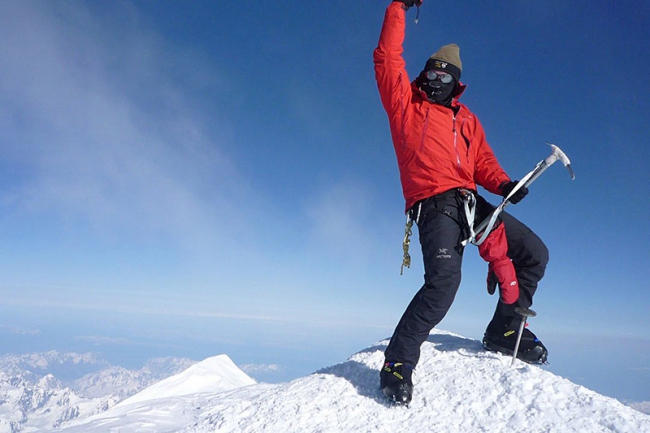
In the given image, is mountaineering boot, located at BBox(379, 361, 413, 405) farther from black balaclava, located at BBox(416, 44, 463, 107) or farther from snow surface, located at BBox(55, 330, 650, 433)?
black balaclava, located at BBox(416, 44, 463, 107)

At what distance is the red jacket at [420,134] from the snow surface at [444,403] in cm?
215

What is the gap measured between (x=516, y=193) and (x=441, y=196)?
903mm

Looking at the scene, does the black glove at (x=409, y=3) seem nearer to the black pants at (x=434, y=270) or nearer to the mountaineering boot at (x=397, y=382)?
the black pants at (x=434, y=270)

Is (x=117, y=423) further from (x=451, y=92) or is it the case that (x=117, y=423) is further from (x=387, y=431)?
(x=451, y=92)

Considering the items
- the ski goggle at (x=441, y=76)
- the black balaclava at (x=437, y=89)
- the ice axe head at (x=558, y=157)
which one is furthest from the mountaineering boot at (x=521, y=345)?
the ski goggle at (x=441, y=76)

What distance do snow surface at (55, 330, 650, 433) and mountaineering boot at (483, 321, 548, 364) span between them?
0.55ft

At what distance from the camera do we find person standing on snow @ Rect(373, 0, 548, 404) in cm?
418

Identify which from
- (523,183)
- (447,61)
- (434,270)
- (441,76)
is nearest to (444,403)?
(434,270)

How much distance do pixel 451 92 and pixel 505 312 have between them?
311cm

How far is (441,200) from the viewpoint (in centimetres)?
436

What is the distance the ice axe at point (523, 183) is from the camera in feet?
14.0

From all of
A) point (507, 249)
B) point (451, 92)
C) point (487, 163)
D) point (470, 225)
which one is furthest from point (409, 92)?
point (507, 249)

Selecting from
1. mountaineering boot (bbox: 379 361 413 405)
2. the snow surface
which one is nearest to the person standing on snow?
mountaineering boot (bbox: 379 361 413 405)

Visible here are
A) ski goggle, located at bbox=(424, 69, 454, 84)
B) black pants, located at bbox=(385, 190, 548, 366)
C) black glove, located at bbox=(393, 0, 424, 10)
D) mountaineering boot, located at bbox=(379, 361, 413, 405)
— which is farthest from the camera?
ski goggle, located at bbox=(424, 69, 454, 84)
